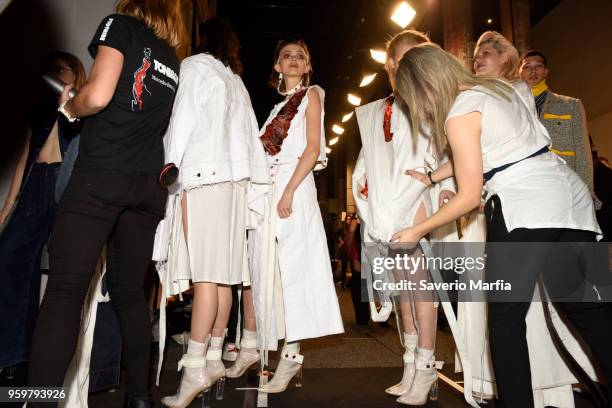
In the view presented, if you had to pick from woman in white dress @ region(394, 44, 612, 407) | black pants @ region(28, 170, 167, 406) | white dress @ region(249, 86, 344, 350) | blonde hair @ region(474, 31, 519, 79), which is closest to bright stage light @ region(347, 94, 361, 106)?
white dress @ region(249, 86, 344, 350)

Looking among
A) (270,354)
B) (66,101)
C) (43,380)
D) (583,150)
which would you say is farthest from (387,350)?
(66,101)

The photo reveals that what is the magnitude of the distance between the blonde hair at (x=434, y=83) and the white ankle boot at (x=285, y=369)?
49.2 inches

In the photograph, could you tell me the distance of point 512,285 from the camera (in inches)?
51.9

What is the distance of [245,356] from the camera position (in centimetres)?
231

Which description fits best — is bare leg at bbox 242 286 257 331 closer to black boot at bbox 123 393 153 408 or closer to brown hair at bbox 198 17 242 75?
black boot at bbox 123 393 153 408

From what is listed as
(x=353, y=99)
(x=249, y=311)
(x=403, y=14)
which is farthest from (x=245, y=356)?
(x=353, y=99)

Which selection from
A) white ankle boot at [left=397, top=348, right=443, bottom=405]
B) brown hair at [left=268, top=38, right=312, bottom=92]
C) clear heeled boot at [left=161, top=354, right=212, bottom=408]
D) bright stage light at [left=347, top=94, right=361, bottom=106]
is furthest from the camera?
bright stage light at [left=347, top=94, right=361, bottom=106]

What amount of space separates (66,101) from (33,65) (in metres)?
1.22

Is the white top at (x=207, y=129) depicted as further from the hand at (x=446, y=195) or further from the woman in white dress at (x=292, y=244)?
the hand at (x=446, y=195)

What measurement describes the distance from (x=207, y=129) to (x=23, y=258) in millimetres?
1109

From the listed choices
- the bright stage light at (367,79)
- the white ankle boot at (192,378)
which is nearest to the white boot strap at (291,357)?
the white ankle boot at (192,378)

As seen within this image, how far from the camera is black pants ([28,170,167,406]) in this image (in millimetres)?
1281

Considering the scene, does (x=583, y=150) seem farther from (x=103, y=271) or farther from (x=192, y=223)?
(x=103, y=271)

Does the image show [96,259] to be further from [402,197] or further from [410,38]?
[410,38]
